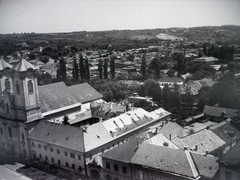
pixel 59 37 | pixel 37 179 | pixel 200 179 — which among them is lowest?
pixel 37 179

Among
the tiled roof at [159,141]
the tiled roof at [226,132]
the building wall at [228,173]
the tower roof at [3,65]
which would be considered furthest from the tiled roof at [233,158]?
the tower roof at [3,65]

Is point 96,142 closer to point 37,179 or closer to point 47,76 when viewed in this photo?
point 37,179

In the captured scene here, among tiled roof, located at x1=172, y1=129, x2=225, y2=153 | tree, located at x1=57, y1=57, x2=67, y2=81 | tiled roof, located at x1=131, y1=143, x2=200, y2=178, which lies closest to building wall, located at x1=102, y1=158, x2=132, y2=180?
tiled roof, located at x1=131, y1=143, x2=200, y2=178

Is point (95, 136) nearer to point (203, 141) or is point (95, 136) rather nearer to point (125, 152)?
point (125, 152)

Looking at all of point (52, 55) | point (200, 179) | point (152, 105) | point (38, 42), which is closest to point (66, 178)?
point (200, 179)

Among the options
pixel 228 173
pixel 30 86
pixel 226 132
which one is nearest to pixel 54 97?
pixel 30 86

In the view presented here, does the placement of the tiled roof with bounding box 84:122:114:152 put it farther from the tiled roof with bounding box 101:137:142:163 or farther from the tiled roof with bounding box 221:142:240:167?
the tiled roof with bounding box 221:142:240:167

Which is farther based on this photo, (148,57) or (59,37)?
(148,57)
